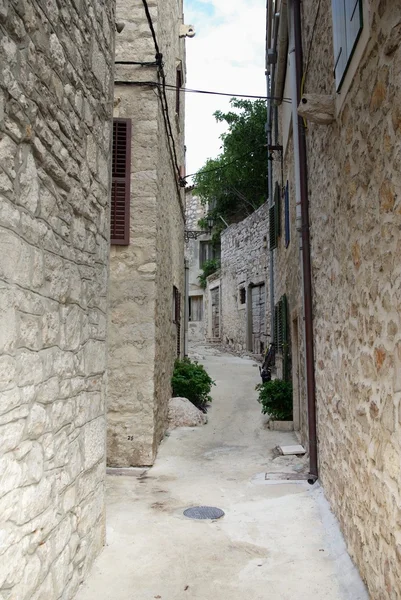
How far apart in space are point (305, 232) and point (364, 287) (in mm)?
2614

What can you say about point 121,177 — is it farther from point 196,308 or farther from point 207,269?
point 196,308

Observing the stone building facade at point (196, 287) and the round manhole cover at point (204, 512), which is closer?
the round manhole cover at point (204, 512)

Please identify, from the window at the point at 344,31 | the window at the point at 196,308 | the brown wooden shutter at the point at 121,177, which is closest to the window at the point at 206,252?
the window at the point at 196,308

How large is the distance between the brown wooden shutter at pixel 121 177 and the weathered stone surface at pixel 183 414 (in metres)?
3.10

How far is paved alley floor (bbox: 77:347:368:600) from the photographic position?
2961 mm

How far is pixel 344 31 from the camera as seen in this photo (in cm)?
327

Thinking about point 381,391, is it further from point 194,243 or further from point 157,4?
point 194,243

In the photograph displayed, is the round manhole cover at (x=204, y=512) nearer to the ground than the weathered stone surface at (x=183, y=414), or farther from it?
nearer to the ground

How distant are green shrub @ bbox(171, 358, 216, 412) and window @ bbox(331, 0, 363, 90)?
5903mm

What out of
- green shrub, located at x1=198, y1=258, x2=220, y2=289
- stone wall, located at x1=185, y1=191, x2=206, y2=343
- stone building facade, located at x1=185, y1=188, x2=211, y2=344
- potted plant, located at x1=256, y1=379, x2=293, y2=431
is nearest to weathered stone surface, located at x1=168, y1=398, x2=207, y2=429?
potted plant, located at x1=256, y1=379, x2=293, y2=431

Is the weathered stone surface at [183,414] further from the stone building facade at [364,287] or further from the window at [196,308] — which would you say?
the window at [196,308]

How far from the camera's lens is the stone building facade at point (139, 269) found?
19.2ft

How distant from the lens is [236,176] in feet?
64.8

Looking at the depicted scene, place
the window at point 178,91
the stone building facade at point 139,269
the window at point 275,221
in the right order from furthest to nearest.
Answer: the window at point 275,221, the window at point 178,91, the stone building facade at point 139,269
